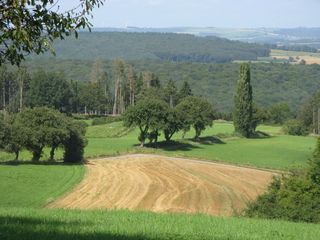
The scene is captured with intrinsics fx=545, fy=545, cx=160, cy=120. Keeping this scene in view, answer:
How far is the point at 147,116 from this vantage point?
3073 inches

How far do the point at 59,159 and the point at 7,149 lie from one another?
958 cm

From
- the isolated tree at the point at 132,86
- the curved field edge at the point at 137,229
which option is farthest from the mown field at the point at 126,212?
the isolated tree at the point at 132,86

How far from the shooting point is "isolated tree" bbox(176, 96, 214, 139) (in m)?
85.8

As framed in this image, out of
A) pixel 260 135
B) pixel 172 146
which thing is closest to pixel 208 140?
pixel 172 146

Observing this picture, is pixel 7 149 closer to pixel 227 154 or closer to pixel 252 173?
pixel 252 173

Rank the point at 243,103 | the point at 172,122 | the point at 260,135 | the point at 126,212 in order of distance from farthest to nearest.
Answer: the point at 260,135 < the point at 243,103 < the point at 172,122 < the point at 126,212

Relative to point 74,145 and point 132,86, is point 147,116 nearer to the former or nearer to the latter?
point 74,145

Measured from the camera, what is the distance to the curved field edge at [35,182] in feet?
123

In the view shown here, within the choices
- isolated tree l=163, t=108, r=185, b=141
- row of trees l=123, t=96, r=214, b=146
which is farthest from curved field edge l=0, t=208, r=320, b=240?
isolated tree l=163, t=108, r=185, b=141

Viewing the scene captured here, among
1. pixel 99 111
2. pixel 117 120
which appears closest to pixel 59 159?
pixel 117 120

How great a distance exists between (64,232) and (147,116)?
66439 mm

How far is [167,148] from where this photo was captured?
259 ft

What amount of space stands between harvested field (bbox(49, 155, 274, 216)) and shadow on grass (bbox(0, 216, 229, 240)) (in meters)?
20.7

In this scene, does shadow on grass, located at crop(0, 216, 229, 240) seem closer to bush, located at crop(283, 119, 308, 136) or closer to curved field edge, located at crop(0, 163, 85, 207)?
curved field edge, located at crop(0, 163, 85, 207)
